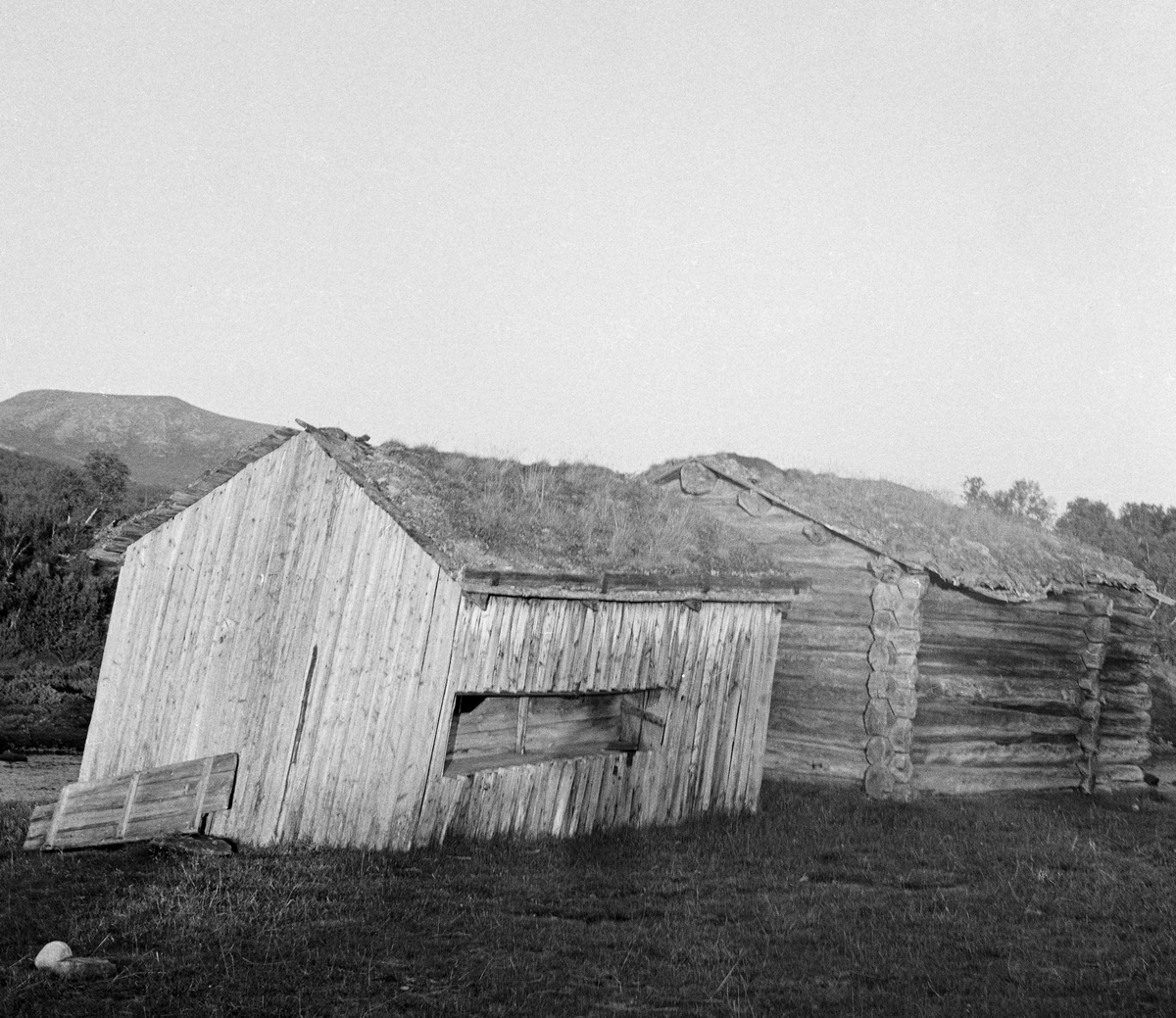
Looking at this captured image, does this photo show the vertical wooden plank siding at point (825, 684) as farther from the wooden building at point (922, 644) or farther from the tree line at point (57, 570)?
the tree line at point (57, 570)

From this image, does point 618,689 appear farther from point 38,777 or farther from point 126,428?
point 126,428

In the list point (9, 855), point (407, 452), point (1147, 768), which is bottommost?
point (9, 855)

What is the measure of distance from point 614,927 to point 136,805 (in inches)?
222

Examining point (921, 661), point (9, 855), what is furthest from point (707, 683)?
point (9, 855)

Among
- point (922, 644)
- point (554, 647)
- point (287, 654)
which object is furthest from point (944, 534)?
point (287, 654)

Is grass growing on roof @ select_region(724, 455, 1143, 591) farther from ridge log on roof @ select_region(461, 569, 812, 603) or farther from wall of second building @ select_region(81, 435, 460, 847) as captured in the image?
wall of second building @ select_region(81, 435, 460, 847)

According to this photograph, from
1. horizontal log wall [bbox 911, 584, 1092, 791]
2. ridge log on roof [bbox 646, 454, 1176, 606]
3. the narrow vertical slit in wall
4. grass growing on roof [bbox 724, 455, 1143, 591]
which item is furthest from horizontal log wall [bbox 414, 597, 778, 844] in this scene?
horizontal log wall [bbox 911, 584, 1092, 791]

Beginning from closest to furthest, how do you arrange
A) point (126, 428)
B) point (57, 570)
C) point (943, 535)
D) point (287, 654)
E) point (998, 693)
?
point (287, 654)
point (998, 693)
point (943, 535)
point (57, 570)
point (126, 428)

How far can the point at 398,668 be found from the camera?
32.8 feet

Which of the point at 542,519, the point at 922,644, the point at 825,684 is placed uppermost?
the point at 542,519

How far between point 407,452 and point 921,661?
799cm

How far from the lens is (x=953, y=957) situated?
7.25 m

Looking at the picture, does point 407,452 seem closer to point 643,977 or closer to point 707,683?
point 707,683

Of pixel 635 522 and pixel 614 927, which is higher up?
pixel 635 522
